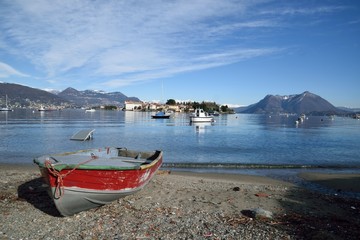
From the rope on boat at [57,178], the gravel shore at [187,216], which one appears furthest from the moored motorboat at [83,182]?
the gravel shore at [187,216]

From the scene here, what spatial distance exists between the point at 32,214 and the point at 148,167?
172 inches

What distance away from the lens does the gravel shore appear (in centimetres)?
891

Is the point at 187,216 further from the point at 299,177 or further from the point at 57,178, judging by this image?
the point at 299,177

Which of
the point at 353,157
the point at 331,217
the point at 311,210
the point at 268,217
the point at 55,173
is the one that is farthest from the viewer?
the point at 353,157

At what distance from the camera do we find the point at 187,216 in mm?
10352

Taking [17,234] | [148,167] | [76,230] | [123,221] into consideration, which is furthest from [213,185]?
[17,234]

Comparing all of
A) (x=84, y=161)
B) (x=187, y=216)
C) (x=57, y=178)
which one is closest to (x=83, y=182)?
(x=57, y=178)

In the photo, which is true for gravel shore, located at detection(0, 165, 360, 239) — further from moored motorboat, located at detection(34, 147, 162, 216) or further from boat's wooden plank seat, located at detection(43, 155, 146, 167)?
boat's wooden plank seat, located at detection(43, 155, 146, 167)

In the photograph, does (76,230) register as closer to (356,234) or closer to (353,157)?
(356,234)

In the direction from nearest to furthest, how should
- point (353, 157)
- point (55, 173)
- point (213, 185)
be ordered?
1. point (55, 173)
2. point (213, 185)
3. point (353, 157)

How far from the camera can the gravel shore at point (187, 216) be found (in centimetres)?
891

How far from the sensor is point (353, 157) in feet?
106

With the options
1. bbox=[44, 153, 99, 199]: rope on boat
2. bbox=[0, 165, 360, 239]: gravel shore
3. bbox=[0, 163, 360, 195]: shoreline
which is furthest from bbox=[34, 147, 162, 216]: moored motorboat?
bbox=[0, 163, 360, 195]: shoreline

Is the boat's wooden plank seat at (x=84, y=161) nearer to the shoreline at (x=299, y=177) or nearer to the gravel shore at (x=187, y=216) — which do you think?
the gravel shore at (x=187, y=216)
